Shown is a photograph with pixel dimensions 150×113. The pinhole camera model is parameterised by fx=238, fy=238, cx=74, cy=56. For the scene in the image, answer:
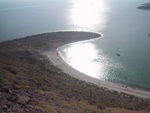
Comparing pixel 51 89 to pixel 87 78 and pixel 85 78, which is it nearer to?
pixel 85 78

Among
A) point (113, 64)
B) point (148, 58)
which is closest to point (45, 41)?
point (113, 64)

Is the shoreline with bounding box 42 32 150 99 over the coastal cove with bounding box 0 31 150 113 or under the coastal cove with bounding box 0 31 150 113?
under

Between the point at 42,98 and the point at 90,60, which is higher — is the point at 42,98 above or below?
above

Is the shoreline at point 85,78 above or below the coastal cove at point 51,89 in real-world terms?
below

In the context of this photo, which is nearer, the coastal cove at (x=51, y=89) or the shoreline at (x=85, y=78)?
the coastal cove at (x=51, y=89)

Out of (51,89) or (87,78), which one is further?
(87,78)

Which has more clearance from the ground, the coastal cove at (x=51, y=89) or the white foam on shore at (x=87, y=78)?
the coastal cove at (x=51, y=89)

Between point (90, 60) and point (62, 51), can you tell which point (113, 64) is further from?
point (62, 51)

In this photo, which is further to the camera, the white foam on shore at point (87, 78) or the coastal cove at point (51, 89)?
the white foam on shore at point (87, 78)

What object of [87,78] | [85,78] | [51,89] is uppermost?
[51,89]

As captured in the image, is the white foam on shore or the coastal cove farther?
the white foam on shore

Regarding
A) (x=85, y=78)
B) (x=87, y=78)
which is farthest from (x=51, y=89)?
(x=87, y=78)
